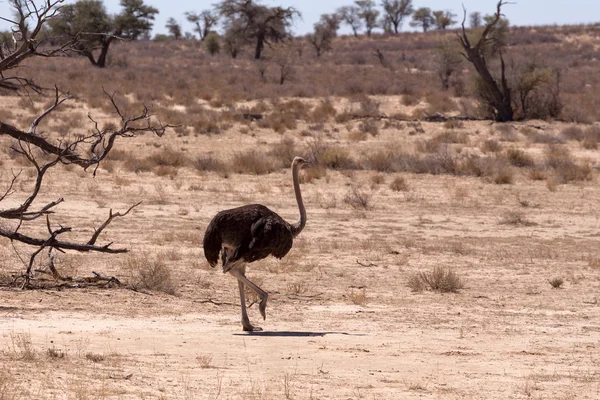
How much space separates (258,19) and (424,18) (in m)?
53.5

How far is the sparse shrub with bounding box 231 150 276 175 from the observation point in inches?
910

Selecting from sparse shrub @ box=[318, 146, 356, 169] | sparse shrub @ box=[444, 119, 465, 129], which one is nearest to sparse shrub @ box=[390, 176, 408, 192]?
sparse shrub @ box=[318, 146, 356, 169]

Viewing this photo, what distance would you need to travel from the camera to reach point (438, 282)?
1215 centimetres

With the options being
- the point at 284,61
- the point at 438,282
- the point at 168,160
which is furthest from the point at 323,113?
the point at 438,282

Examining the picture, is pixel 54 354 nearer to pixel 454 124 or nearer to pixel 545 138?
pixel 545 138

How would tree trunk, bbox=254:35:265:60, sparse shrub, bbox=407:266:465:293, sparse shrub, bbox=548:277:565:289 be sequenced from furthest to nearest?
1. tree trunk, bbox=254:35:265:60
2. sparse shrub, bbox=548:277:565:289
3. sparse shrub, bbox=407:266:465:293

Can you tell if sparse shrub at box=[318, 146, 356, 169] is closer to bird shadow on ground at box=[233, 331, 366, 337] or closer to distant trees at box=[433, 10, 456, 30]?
bird shadow on ground at box=[233, 331, 366, 337]

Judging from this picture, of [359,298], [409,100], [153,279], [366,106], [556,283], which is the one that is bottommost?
[556,283]

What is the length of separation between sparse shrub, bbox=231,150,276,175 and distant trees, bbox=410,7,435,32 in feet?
312

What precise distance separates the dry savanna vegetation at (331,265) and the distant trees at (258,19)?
99.1 feet

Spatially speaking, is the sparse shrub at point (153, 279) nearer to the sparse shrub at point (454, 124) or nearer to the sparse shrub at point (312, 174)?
the sparse shrub at point (312, 174)

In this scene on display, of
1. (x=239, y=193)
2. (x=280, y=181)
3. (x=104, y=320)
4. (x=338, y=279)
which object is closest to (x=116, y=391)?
(x=104, y=320)

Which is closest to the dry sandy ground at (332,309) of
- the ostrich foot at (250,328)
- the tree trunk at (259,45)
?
the ostrich foot at (250,328)

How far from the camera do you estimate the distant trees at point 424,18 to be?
115875 mm
